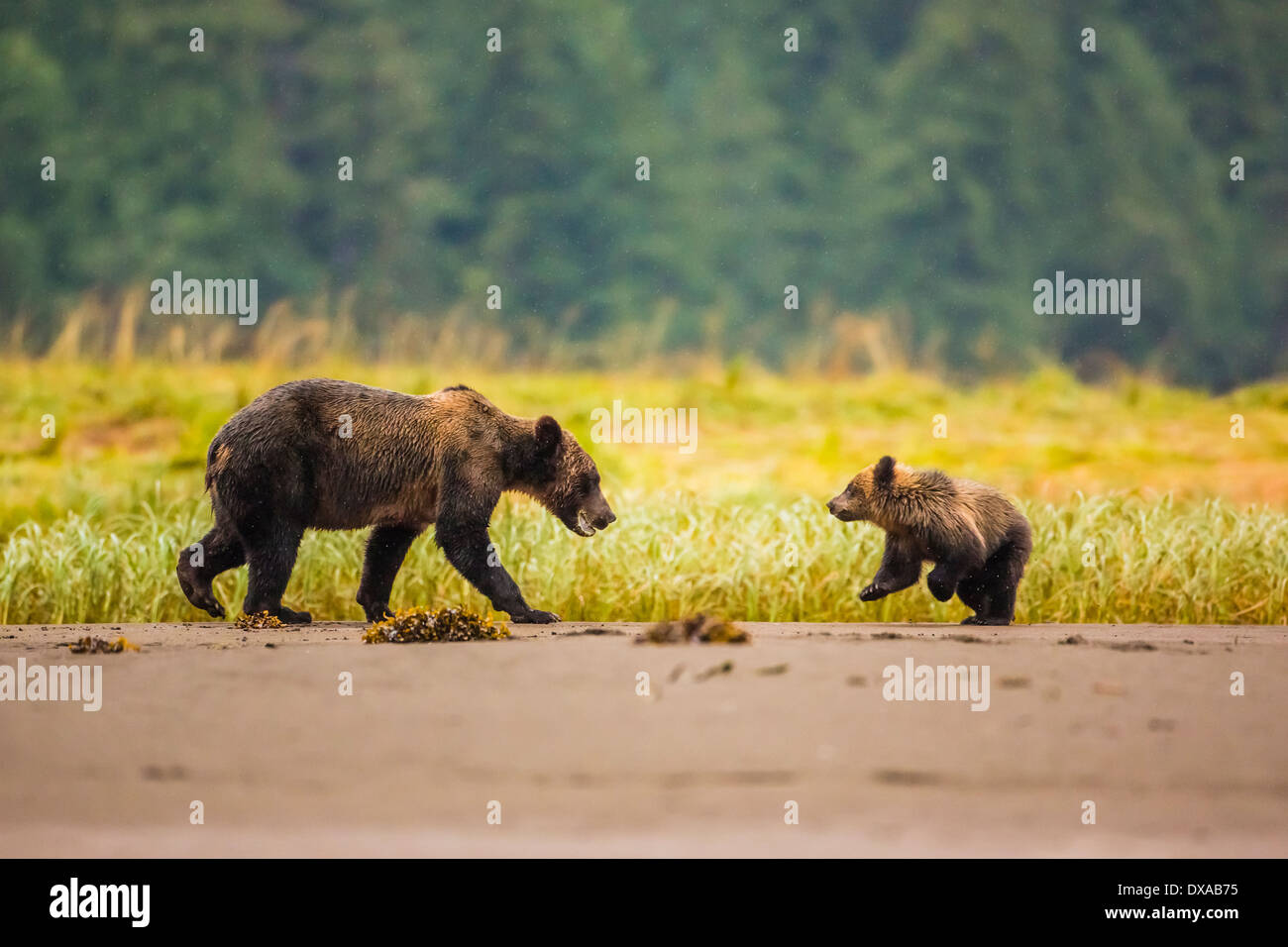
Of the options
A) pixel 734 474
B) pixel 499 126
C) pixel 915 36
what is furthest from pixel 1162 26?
pixel 734 474

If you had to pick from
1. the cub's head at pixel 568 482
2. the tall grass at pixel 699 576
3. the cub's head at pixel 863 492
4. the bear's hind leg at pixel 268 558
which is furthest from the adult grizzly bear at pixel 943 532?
the bear's hind leg at pixel 268 558

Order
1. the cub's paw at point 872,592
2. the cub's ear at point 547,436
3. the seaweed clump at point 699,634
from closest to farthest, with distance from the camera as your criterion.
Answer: the seaweed clump at point 699,634 → the cub's paw at point 872,592 → the cub's ear at point 547,436

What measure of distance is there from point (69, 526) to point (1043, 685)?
795cm

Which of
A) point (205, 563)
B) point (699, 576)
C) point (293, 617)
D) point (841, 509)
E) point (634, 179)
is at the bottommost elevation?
point (293, 617)

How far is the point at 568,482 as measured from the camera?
1037cm

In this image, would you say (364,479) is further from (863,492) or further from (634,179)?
(634,179)

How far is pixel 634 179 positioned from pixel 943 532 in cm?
2685

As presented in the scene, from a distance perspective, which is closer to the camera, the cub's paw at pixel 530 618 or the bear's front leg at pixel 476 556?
the bear's front leg at pixel 476 556

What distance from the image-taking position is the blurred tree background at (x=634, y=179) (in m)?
33.9

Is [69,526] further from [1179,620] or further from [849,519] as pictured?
[1179,620]

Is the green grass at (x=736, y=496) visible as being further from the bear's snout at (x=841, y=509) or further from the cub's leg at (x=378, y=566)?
the bear's snout at (x=841, y=509)

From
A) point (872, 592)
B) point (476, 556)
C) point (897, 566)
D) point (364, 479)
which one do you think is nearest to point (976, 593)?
point (897, 566)

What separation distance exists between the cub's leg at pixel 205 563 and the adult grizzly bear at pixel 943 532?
355 centimetres

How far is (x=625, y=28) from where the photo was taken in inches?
1463
